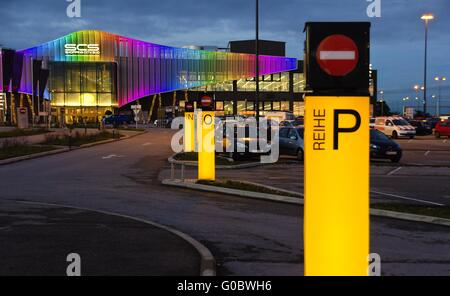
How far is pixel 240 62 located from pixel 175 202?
8297 centimetres

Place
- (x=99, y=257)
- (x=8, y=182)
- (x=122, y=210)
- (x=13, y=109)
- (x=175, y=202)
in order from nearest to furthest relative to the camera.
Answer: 1. (x=99, y=257)
2. (x=122, y=210)
3. (x=175, y=202)
4. (x=8, y=182)
5. (x=13, y=109)

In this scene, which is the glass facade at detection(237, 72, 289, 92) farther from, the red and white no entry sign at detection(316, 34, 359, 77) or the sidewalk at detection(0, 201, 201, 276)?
the red and white no entry sign at detection(316, 34, 359, 77)

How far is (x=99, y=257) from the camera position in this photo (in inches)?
286

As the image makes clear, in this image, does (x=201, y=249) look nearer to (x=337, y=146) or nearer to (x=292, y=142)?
(x=337, y=146)

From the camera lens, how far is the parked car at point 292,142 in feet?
85.6

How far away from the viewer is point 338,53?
3936 mm

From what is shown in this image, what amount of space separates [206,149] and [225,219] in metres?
6.15

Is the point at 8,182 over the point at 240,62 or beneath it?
beneath

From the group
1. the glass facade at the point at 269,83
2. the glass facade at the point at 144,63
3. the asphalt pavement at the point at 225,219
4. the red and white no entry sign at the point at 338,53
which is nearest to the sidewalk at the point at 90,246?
the asphalt pavement at the point at 225,219

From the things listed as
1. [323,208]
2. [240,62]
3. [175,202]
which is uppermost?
[240,62]

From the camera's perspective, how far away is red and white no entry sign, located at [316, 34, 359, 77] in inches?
155

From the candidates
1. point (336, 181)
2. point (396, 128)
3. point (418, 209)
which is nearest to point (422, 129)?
point (396, 128)
